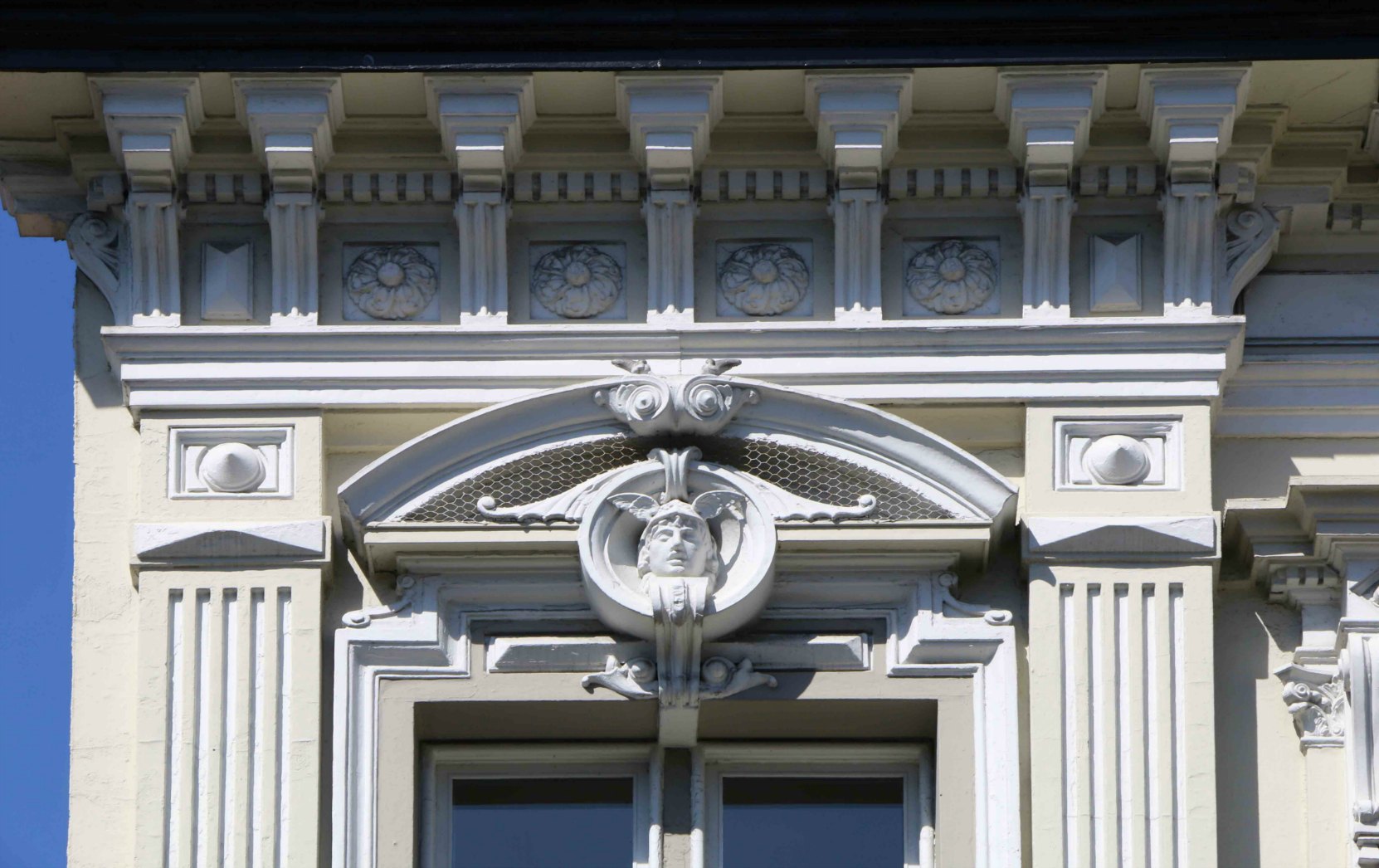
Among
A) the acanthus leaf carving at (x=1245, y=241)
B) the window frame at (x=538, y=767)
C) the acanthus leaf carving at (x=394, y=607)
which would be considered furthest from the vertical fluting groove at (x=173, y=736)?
the acanthus leaf carving at (x=1245, y=241)

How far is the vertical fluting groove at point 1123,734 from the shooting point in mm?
13812

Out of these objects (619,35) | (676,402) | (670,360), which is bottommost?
(676,402)

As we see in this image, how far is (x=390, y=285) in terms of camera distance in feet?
48.7

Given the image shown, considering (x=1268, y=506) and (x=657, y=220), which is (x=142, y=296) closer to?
(x=657, y=220)

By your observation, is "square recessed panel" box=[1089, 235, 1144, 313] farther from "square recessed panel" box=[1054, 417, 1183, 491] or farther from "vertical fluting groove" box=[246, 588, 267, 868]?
"vertical fluting groove" box=[246, 588, 267, 868]

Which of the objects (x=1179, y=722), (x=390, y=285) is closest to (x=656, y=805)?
(x=1179, y=722)

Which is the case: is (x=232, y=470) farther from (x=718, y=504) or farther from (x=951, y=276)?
(x=951, y=276)

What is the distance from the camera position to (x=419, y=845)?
14.2m

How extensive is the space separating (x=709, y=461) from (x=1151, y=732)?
1.84 meters

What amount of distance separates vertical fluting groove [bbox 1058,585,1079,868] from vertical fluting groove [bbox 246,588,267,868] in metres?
2.71

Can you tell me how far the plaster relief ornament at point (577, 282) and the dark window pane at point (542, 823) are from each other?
170cm

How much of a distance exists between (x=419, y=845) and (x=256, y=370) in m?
1.79

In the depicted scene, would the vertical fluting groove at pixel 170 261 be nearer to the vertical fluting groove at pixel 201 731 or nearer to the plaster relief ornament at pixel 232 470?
the plaster relief ornament at pixel 232 470

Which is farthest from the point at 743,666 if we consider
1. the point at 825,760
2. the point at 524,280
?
the point at 524,280
